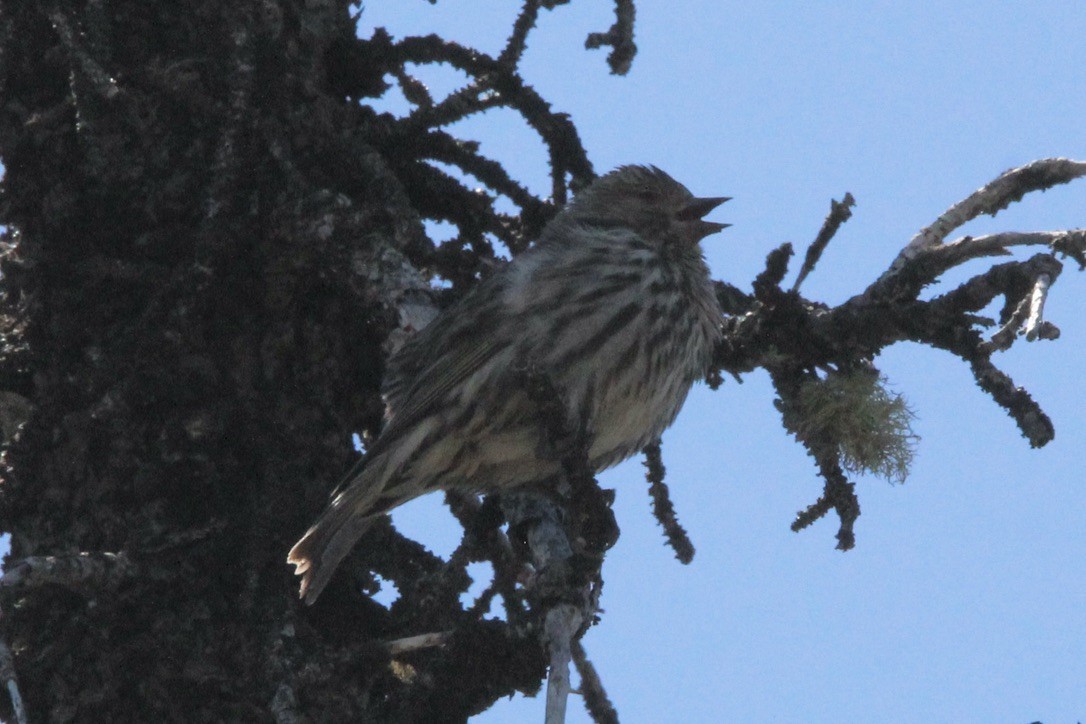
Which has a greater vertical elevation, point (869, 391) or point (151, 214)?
point (151, 214)

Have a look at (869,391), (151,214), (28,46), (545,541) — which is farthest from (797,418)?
(28,46)

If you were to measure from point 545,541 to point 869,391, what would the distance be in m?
0.97

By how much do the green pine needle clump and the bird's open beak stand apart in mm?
1122

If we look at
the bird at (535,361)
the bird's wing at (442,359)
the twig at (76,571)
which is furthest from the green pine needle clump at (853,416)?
the twig at (76,571)

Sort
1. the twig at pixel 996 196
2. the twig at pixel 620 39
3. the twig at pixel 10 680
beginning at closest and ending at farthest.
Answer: the twig at pixel 10 680 < the twig at pixel 996 196 < the twig at pixel 620 39

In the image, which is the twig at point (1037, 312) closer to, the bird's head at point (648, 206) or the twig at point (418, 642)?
the twig at point (418, 642)

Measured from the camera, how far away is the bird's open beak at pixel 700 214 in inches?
198

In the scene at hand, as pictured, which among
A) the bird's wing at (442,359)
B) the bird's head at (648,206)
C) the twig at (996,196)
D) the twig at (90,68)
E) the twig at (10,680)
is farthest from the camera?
the bird's head at (648,206)

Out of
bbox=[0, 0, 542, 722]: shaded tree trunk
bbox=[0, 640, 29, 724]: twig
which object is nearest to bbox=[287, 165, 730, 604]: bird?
bbox=[0, 0, 542, 722]: shaded tree trunk

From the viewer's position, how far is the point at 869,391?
157 inches

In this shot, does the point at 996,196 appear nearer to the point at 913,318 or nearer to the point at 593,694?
the point at 913,318

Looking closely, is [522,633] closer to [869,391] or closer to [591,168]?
[869,391]

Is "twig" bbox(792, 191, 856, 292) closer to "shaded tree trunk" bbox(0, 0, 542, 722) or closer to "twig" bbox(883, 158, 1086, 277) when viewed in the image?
"twig" bbox(883, 158, 1086, 277)

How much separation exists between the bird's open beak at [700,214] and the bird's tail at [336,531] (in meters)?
1.47
